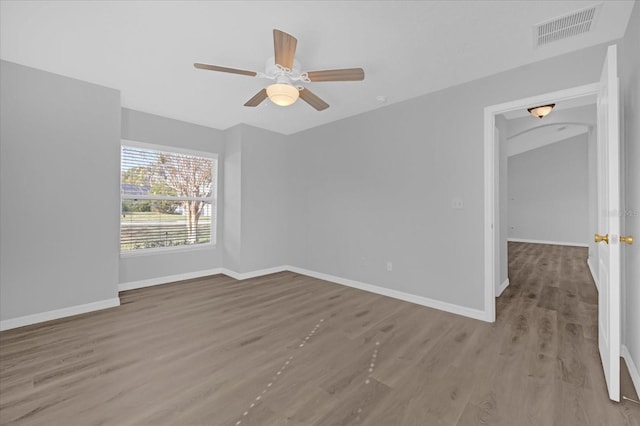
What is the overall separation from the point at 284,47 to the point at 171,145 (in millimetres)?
3141

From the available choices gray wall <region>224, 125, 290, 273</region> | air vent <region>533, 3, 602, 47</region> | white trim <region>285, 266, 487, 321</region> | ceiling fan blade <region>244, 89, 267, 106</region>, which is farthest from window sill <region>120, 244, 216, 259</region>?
air vent <region>533, 3, 602, 47</region>

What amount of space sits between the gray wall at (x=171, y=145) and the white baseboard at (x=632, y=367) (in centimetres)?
499

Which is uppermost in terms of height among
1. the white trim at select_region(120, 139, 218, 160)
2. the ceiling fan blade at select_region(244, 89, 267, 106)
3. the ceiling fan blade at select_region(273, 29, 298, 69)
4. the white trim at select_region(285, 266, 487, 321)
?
the ceiling fan blade at select_region(273, 29, 298, 69)

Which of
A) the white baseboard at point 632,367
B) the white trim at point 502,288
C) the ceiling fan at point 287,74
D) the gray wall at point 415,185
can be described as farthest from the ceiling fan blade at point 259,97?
the white trim at point 502,288

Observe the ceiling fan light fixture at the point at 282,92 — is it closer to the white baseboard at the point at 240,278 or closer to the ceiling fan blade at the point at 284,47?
the ceiling fan blade at the point at 284,47

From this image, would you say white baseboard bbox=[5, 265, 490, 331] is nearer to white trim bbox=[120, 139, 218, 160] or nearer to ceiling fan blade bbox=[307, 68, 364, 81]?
white trim bbox=[120, 139, 218, 160]

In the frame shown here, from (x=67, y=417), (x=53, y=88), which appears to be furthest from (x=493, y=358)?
(x=53, y=88)

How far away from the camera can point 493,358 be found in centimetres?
216

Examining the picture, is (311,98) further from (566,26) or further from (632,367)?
(632,367)

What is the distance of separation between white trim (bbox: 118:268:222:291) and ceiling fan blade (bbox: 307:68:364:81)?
3724 mm

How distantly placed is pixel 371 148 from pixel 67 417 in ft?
12.6

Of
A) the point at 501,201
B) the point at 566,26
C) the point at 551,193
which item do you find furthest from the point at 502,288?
the point at 551,193

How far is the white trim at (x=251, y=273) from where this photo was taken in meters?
4.55

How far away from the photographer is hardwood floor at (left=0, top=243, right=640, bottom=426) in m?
1.58
